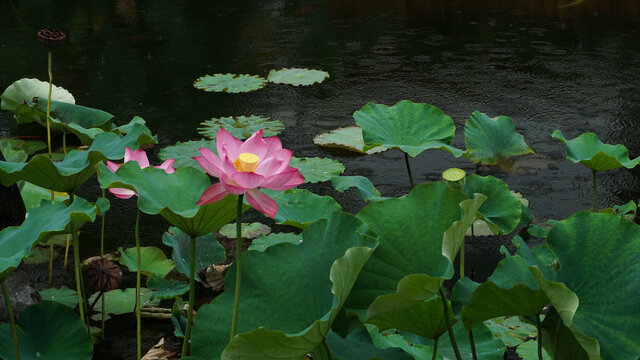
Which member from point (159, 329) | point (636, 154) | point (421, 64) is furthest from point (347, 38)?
point (159, 329)

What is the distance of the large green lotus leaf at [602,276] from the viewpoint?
0.92 metres

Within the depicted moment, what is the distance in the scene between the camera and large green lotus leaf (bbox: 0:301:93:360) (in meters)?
1.22

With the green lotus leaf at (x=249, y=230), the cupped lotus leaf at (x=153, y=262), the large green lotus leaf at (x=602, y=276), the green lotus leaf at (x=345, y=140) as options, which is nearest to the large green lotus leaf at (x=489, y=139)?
the green lotus leaf at (x=249, y=230)

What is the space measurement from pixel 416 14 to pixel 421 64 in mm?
1600

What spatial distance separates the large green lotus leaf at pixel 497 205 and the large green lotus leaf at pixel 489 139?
1.52ft

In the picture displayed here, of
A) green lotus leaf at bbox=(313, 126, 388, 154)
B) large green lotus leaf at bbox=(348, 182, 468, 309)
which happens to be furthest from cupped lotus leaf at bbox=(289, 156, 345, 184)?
large green lotus leaf at bbox=(348, 182, 468, 309)

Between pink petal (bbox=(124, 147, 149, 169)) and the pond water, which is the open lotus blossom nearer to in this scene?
pink petal (bbox=(124, 147, 149, 169))

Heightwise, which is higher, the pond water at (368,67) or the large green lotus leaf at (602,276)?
the large green lotus leaf at (602,276)

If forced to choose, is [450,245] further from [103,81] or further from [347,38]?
[347,38]

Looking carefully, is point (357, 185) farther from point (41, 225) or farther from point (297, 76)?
point (297, 76)

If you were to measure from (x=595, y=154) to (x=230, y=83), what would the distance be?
94.4 inches

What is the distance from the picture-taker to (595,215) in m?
1.02

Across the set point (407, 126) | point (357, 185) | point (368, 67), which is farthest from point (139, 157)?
point (368, 67)

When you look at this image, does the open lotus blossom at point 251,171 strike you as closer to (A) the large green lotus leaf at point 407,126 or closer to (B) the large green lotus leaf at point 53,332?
(B) the large green lotus leaf at point 53,332
